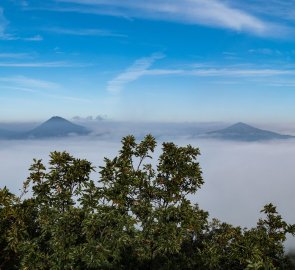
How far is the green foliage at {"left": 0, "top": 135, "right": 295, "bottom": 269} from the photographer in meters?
21.0

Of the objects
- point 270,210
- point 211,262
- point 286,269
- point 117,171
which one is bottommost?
point 286,269

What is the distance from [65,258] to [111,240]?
2.81 metres

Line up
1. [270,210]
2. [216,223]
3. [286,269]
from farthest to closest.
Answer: [216,223]
[286,269]
[270,210]

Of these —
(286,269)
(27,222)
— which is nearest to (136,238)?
(27,222)

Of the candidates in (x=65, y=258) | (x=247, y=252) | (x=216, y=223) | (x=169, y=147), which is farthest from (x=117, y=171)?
(x=216, y=223)

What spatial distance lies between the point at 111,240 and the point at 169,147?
7.43 meters

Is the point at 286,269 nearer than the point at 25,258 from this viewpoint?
No

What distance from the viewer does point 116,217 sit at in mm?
21203

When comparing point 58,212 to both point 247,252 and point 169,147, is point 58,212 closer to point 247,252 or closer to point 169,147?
point 169,147

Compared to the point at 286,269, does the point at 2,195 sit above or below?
above

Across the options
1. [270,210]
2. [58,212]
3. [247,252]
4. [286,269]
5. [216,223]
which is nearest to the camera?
[247,252]

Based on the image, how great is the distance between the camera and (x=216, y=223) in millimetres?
33875

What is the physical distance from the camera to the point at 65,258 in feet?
68.9

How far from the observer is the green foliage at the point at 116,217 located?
68.8ft
